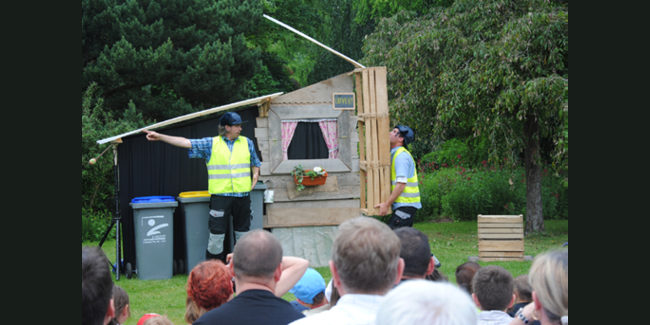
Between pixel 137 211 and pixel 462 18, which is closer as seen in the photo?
pixel 137 211

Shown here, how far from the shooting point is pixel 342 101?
8.48 m

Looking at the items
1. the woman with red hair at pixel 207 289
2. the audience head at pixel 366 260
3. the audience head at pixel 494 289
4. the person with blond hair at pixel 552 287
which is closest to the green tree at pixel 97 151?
the woman with red hair at pixel 207 289

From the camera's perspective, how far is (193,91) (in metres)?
14.3

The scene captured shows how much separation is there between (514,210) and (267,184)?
938 centimetres

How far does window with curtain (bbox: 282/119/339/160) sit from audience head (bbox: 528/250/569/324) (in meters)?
6.44

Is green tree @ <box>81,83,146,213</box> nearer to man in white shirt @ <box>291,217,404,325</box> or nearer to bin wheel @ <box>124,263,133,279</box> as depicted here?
bin wheel @ <box>124,263,133,279</box>

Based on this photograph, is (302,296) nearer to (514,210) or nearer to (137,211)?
(137,211)

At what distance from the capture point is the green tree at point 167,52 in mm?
13133

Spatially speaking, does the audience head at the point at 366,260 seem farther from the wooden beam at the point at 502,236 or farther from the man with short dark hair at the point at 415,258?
the wooden beam at the point at 502,236

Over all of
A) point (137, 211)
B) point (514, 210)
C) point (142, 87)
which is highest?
point (142, 87)

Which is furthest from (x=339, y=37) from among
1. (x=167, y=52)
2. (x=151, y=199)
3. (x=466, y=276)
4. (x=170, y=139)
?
(x=466, y=276)

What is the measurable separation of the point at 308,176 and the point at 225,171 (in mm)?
1505

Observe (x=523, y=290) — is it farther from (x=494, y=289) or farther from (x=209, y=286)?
(x=209, y=286)

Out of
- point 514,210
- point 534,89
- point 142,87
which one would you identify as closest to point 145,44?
point 142,87
